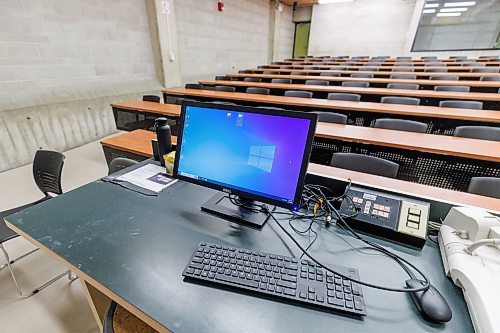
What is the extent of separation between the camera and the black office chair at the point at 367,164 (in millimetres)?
1456

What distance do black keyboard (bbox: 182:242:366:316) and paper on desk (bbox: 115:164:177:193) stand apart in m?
0.52

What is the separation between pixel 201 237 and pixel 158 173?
1.93 feet

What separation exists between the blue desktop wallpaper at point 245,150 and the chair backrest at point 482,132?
2.09m

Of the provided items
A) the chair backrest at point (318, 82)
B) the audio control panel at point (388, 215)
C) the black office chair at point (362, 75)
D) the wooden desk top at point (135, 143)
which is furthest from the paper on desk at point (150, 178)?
the black office chair at point (362, 75)

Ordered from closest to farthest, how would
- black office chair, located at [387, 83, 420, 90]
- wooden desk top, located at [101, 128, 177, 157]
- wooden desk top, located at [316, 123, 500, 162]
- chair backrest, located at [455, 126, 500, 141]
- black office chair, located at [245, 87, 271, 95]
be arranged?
wooden desk top, located at [316, 123, 500, 162] → wooden desk top, located at [101, 128, 177, 157] → chair backrest, located at [455, 126, 500, 141] → black office chair, located at [245, 87, 271, 95] → black office chair, located at [387, 83, 420, 90]

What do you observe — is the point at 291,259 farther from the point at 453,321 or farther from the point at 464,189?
the point at 464,189

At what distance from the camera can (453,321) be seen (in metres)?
0.61

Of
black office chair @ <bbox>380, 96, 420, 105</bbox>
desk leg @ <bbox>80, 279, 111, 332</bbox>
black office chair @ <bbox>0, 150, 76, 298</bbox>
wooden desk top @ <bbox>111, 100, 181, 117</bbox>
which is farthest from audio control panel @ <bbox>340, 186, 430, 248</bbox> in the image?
black office chair @ <bbox>380, 96, 420, 105</bbox>

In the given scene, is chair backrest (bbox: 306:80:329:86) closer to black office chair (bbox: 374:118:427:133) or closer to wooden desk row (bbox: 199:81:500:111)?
wooden desk row (bbox: 199:81:500:111)

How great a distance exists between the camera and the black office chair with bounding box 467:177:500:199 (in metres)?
1.30

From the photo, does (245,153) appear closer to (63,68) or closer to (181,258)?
(181,258)

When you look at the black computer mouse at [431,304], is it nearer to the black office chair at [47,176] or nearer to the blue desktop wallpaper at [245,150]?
the blue desktop wallpaper at [245,150]

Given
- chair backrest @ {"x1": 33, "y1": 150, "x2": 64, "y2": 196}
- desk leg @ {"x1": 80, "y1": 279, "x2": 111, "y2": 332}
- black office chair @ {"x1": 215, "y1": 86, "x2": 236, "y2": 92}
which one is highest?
black office chair @ {"x1": 215, "y1": 86, "x2": 236, "y2": 92}

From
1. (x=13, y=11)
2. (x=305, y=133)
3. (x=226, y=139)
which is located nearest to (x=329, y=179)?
(x=305, y=133)
